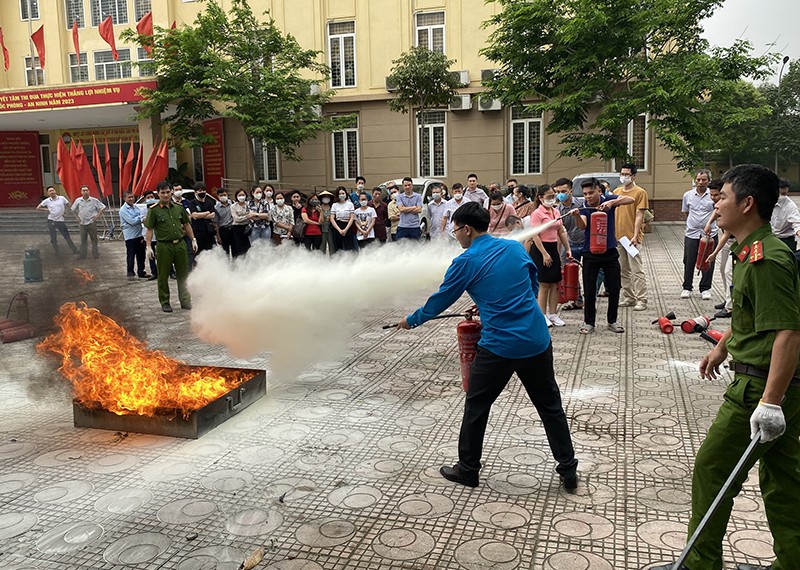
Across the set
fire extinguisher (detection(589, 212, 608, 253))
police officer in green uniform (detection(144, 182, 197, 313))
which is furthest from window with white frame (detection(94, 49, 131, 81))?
fire extinguisher (detection(589, 212, 608, 253))

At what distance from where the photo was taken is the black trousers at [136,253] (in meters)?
14.4

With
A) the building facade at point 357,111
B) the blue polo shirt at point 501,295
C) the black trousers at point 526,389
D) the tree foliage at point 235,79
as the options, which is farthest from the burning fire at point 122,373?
the building facade at point 357,111

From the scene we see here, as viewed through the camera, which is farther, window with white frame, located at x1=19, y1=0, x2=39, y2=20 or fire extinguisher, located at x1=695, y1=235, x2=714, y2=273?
window with white frame, located at x1=19, y1=0, x2=39, y2=20

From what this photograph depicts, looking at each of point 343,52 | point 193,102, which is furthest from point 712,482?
point 343,52

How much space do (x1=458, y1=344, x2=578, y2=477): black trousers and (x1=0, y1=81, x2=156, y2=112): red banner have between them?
2324cm

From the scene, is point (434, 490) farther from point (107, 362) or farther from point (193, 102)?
point (193, 102)

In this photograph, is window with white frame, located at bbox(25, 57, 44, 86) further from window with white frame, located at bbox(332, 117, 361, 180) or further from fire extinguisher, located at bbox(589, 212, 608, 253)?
fire extinguisher, located at bbox(589, 212, 608, 253)

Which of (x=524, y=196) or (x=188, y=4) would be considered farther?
(x=188, y=4)

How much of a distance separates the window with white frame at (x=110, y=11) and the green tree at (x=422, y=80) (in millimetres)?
13800

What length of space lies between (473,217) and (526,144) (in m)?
23.3

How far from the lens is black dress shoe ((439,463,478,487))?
4371 millimetres

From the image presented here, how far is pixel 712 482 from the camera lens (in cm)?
305

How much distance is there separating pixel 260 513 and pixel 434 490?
1119mm

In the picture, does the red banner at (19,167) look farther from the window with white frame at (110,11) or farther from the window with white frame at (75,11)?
the window with white frame at (110,11)
